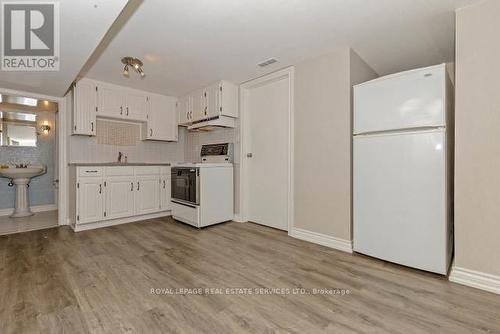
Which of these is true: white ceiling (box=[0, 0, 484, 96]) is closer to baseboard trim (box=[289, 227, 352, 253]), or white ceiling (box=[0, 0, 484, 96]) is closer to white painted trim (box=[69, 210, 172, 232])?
white painted trim (box=[69, 210, 172, 232])

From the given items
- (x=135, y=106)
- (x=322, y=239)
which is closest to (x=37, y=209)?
(x=135, y=106)

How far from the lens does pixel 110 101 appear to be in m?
3.58

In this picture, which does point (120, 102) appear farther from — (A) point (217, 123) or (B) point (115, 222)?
(B) point (115, 222)

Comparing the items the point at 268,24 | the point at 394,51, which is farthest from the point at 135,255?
the point at 394,51

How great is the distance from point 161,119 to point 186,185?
1.55m

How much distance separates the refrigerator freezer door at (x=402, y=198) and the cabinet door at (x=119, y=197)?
10.6ft

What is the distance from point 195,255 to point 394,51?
124 inches

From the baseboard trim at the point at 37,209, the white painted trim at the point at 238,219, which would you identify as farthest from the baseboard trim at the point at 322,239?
the baseboard trim at the point at 37,209

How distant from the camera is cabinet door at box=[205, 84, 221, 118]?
11.5ft

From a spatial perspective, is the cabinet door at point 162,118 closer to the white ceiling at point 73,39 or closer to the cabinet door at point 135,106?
the cabinet door at point 135,106

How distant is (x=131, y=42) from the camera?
7.59 ft

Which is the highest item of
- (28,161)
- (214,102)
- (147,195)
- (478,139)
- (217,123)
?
(214,102)

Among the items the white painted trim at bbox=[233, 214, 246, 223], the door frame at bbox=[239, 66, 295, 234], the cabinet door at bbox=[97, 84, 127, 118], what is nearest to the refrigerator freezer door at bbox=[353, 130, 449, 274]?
the door frame at bbox=[239, 66, 295, 234]

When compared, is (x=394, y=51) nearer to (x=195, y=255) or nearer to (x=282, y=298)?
(x=282, y=298)
